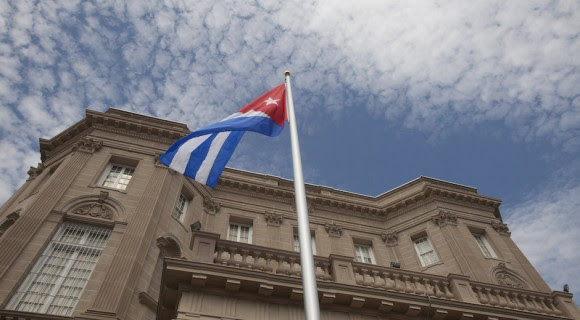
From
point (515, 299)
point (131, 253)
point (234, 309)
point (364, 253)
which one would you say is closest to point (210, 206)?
point (131, 253)

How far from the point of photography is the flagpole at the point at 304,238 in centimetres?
598

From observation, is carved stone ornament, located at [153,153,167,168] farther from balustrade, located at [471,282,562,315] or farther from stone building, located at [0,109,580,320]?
balustrade, located at [471,282,562,315]

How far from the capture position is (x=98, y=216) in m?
16.1

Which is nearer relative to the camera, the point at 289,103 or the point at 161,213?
the point at 289,103

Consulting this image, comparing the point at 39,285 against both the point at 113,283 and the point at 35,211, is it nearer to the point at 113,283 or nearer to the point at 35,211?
the point at 113,283

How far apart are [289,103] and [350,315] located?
20.3ft

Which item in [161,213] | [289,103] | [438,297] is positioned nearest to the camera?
[289,103]

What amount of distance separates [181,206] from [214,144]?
33.3 ft

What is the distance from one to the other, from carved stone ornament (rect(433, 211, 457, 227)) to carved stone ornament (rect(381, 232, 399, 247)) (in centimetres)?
236

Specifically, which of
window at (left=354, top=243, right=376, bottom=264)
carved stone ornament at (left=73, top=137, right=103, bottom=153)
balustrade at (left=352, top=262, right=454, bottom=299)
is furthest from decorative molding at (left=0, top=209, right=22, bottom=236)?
window at (left=354, top=243, right=376, bottom=264)

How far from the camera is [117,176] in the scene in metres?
18.9

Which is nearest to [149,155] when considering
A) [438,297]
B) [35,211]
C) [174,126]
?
[174,126]

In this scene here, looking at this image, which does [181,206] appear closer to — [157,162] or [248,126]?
[157,162]

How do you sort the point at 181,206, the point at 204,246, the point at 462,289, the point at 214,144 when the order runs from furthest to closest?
the point at 181,206 → the point at 462,289 → the point at 204,246 → the point at 214,144
